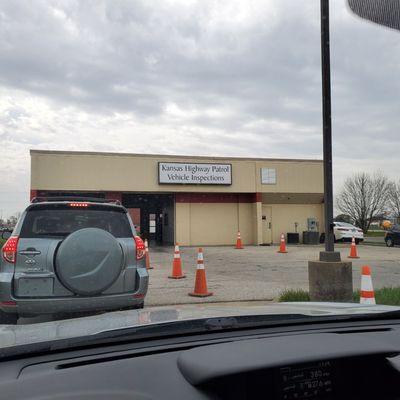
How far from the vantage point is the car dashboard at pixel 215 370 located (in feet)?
5.71

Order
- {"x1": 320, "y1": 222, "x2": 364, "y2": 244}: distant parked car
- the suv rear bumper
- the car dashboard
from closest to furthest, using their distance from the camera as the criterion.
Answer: the car dashboard
the suv rear bumper
{"x1": 320, "y1": 222, "x2": 364, "y2": 244}: distant parked car

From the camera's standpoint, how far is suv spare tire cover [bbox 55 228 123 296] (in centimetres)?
564

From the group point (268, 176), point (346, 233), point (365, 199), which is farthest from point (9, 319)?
point (365, 199)

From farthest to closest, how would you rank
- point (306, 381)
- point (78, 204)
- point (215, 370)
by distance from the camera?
point (78, 204), point (306, 381), point (215, 370)

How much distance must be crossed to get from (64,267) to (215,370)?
423 cm

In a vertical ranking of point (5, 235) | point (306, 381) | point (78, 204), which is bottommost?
point (306, 381)

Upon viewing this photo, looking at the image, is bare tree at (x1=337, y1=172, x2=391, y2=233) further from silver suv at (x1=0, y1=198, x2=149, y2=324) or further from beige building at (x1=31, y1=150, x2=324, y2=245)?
silver suv at (x1=0, y1=198, x2=149, y2=324)

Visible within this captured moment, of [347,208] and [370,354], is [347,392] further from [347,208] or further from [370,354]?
[347,208]

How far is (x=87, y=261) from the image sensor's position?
5.66 meters

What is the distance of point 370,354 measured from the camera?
2.04 meters

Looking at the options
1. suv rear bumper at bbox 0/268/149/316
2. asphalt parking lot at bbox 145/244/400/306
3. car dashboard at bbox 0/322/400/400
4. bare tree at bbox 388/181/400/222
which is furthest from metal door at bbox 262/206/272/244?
bare tree at bbox 388/181/400/222

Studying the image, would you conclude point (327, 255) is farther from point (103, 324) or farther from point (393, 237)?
point (393, 237)

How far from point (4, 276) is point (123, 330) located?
4207 mm

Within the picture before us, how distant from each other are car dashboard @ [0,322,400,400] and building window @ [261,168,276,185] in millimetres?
27439
